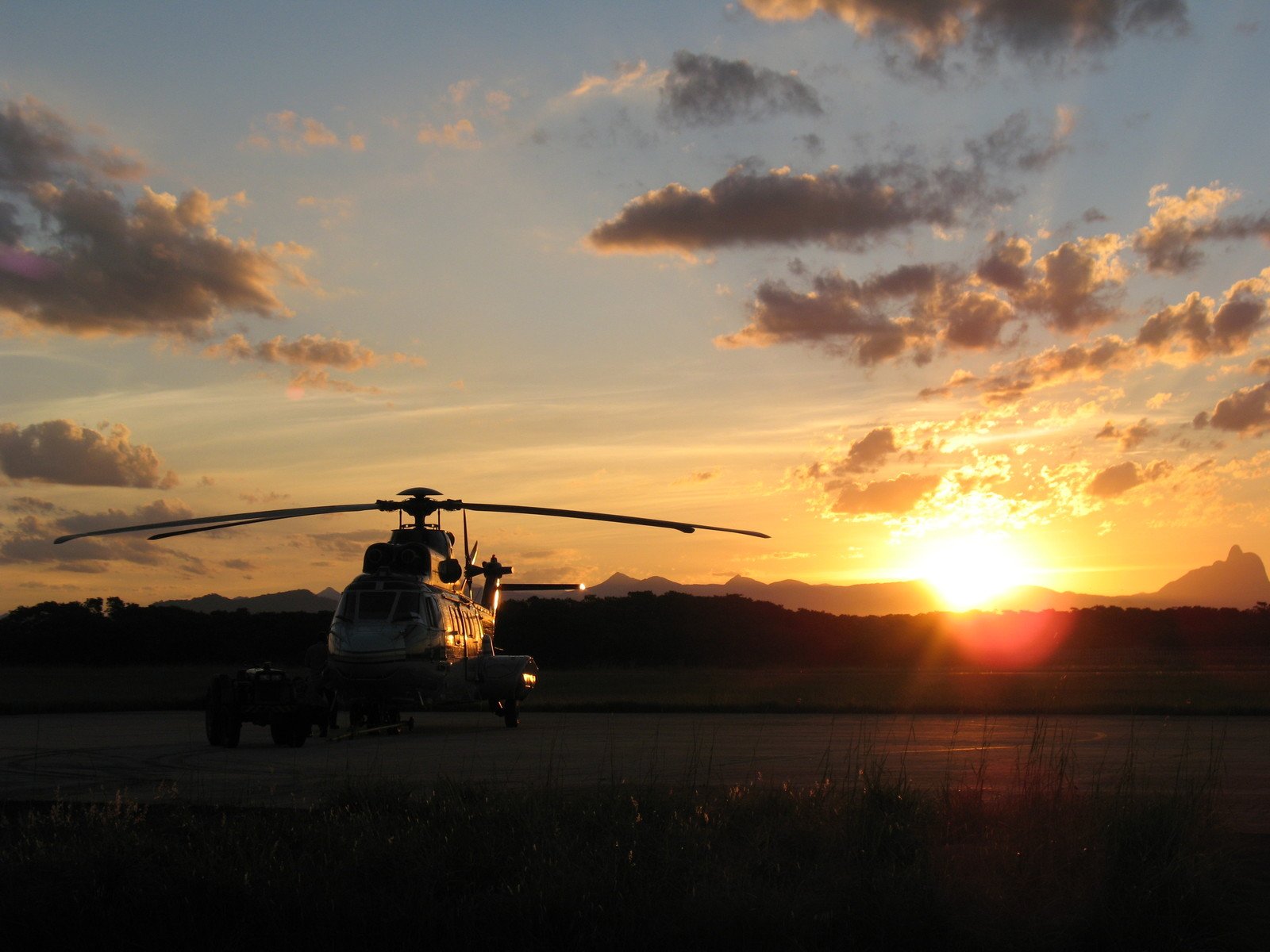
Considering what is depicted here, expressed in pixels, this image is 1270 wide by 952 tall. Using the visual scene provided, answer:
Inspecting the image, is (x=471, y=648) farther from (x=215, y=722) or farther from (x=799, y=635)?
(x=799, y=635)

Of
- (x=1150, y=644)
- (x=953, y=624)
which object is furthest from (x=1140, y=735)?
(x=953, y=624)

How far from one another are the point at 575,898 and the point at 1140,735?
16.6m

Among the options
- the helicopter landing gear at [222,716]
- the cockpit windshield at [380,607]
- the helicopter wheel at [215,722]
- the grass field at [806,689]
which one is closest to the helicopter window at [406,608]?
the cockpit windshield at [380,607]

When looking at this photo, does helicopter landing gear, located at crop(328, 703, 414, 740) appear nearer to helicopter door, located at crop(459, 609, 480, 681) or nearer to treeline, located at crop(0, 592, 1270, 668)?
helicopter door, located at crop(459, 609, 480, 681)

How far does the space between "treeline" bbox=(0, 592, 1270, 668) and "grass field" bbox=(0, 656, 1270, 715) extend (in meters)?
3.17

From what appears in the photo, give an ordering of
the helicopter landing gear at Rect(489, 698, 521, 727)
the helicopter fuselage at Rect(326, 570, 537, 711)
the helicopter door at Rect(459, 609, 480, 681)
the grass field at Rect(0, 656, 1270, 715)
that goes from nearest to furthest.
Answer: the helicopter fuselage at Rect(326, 570, 537, 711)
the helicopter door at Rect(459, 609, 480, 681)
the helicopter landing gear at Rect(489, 698, 521, 727)
the grass field at Rect(0, 656, 1270, 715)

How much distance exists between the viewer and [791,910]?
7.25 metres

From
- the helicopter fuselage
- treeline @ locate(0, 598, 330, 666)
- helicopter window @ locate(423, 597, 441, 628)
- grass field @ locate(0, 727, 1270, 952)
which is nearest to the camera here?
grass field @ locate(0, 727, 1270, 952)

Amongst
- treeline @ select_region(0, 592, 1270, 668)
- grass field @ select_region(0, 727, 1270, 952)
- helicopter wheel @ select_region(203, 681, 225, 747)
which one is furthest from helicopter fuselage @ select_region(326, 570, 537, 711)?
treeline @ select_region(0, 592, 1270, 668)

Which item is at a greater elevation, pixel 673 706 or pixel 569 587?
pixel 569 587

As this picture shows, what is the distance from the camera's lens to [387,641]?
21859 mm

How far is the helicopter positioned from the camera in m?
21.6

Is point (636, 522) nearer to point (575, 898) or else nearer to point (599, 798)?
point (599, 798)

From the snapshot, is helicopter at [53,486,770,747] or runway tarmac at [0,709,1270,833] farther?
helicopter at [53,486,770,747]
